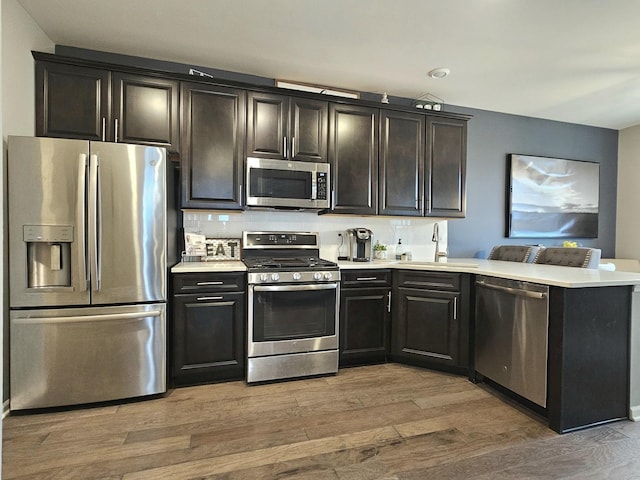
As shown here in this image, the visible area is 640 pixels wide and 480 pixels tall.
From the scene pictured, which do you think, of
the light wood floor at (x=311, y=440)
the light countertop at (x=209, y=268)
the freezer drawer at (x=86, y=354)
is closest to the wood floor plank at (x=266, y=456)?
the light wood floor at (x=311, y=440)

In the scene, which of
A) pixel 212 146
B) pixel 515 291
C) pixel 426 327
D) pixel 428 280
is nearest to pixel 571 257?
pixel 515 291

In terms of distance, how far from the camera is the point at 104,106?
266 cm

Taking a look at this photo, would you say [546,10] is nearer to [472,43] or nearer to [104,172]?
[472,43]

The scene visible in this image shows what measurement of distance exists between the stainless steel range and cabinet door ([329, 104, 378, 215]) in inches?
27.4

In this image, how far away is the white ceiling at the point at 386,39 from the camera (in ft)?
7.80

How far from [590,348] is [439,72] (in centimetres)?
248

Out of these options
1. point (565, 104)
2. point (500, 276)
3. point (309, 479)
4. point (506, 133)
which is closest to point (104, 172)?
point (309, 479)

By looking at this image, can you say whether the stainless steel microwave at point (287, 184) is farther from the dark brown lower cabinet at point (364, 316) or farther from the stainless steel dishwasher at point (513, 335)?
the stainless steel dishwasher at point (513, 335)

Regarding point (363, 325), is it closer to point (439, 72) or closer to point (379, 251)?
point (379, 251)

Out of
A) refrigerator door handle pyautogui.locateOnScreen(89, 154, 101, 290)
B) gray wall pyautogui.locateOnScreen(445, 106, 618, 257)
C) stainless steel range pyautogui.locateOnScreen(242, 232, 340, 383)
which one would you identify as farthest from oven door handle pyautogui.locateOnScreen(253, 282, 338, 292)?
gray wall pyautogui.locateOnScreen(445, 106, 618, 257)

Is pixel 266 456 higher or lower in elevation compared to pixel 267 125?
lower

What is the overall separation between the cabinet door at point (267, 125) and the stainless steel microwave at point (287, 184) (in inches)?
3.8

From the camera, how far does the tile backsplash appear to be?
3225 millimetres

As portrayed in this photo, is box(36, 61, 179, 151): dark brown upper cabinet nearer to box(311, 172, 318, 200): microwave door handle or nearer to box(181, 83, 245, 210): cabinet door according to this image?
box(181, 83, 245, 210): cabinet door
